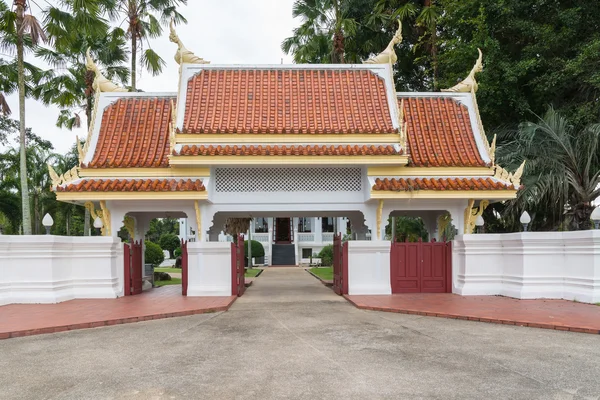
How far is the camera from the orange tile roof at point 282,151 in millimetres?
13102

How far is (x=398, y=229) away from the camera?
29047 mm

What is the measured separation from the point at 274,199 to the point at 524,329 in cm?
716

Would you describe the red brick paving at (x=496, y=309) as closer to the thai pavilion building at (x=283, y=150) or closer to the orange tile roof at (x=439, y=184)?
the thai pavilion building at (x=283, y=150)

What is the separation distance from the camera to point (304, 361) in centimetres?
679

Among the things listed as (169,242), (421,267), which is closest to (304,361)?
(421,267)

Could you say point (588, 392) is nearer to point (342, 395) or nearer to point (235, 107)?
point (342, 395)

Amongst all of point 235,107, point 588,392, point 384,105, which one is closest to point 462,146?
point 384,105

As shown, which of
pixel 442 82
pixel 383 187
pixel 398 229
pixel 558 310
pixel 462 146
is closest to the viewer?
pixel 558 310

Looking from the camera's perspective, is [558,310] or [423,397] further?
[558,310]

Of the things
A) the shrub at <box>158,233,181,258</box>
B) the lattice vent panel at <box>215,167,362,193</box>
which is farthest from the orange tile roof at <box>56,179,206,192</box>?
the shrub at <box>158,233,181,258</box>

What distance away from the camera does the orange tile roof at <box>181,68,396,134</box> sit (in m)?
13.9

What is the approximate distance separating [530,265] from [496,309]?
103 inches

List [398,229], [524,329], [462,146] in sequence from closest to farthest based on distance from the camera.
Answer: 1. [524,329]
2. [462,146]
3. [398,229]

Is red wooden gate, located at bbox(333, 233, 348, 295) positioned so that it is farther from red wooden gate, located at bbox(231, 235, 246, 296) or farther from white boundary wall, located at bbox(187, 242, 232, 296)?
white boundary wall, located at bbox(187, 242, 232, 296)
